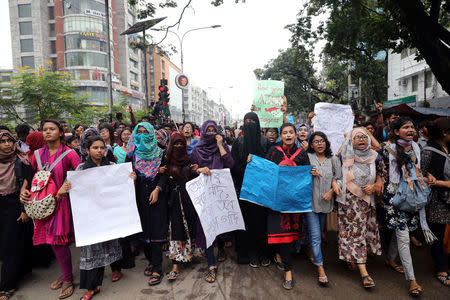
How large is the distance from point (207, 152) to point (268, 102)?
Answer: 1.66 m

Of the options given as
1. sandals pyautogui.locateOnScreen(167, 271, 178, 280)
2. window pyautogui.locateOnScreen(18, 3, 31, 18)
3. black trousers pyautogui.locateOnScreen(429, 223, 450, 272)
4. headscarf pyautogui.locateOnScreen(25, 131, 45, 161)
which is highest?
window pyautogui.locateOnScreen(18, 3, 31, 18)

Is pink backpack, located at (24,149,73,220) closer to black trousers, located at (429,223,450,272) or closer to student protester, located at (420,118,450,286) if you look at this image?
student protester, located at (420,118,450,286)

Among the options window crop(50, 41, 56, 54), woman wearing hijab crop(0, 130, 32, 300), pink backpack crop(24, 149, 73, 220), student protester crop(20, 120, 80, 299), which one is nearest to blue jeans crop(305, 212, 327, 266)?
student protester crop(20, 120, 80, 299)

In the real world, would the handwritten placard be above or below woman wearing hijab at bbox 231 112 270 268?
above

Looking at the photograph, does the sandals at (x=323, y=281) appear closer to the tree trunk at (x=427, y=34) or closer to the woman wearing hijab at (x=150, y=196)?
the woman wearing hijab at (x=150, y=196)

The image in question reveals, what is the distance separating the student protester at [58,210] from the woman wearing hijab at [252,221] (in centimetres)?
217

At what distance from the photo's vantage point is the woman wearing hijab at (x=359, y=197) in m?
3.16

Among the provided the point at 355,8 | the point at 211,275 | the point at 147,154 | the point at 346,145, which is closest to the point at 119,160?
the point at 147,154

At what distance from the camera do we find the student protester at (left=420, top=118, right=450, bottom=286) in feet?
10.1

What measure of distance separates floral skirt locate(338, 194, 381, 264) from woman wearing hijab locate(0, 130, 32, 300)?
154 inches

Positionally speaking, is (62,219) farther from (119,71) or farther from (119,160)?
(119,71)

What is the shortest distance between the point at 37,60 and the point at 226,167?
46.2 metres

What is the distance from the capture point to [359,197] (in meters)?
3.18

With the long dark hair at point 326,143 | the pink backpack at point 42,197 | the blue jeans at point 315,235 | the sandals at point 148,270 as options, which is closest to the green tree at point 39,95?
the pink backpack at point 42,197
